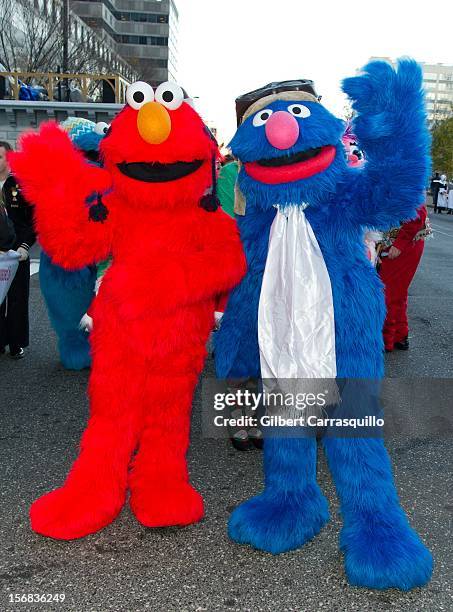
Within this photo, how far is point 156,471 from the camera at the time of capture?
2.72m

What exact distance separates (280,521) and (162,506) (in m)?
0.51

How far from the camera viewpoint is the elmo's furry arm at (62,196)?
266cm

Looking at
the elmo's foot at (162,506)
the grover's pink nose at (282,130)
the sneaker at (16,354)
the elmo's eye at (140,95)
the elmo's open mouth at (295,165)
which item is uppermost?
the elmo's eye at (140,95)

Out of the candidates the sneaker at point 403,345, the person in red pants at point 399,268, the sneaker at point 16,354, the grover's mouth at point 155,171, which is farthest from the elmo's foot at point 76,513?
the sneaker at point 403,345

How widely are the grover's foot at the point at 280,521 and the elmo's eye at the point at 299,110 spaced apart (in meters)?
1.52

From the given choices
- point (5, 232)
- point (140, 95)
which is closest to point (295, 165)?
point (140, 95)

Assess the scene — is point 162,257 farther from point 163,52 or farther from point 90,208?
point 163,52

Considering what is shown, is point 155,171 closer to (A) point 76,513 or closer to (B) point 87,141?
(A) point 76,513

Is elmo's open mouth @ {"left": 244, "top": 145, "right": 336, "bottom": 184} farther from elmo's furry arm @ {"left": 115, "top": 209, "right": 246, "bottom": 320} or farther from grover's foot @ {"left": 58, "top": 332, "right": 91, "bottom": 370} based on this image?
grover's foot @ {"left": 58, "top": 332, "right": 91, "bottom": 370}

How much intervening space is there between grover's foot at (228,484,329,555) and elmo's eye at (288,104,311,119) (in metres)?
1.52

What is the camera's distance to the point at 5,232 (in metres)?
4.67

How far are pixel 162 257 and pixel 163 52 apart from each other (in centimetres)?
10085

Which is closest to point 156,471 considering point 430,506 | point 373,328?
point 373,328

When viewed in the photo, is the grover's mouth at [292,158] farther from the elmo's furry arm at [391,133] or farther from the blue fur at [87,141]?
the blue fur at [87,141]
